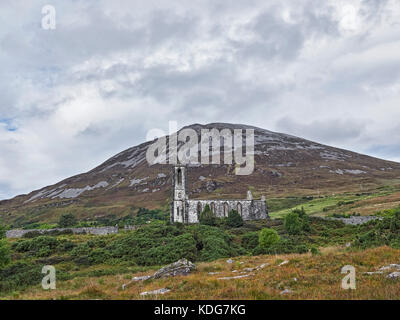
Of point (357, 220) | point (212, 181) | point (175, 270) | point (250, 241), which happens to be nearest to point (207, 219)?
point (250, 241)

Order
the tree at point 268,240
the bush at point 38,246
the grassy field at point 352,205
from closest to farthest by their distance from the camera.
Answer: the tree at point 268,240, the bush at point 38,246, the grassy field at point 352,205

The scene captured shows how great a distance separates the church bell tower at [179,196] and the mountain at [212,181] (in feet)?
155

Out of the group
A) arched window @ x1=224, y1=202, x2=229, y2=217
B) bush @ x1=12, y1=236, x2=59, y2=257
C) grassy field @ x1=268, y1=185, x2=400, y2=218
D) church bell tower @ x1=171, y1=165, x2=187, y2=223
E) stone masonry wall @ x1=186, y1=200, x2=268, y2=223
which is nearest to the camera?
bush @ x1=12, y1=236, x2=59, y2=257

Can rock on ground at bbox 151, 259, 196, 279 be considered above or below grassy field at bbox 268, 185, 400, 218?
below

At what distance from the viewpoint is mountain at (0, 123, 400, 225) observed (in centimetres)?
10712

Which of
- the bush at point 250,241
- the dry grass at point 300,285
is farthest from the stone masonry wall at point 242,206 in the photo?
the dry grass at point 300,285

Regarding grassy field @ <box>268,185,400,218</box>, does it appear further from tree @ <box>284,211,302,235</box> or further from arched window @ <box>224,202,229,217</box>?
tree @ <box>284,211,302,235</box>

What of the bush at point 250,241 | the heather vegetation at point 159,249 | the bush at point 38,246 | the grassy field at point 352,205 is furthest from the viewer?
the grassy field at point 352,205

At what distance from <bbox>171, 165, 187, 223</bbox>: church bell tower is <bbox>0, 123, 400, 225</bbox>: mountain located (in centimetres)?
4738

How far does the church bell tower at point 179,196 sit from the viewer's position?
54.3 m

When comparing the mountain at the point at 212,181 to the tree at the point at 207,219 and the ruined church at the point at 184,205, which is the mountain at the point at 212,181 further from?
the tree at the point at 207,219

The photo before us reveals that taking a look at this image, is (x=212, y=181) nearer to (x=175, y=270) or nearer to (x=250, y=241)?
(x=250, y=241)

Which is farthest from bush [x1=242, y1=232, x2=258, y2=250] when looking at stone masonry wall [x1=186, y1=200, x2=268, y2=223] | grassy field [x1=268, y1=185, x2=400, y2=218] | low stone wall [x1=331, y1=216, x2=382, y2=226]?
grassy field [x1=268, y1=185, x2=400, y2=218]
